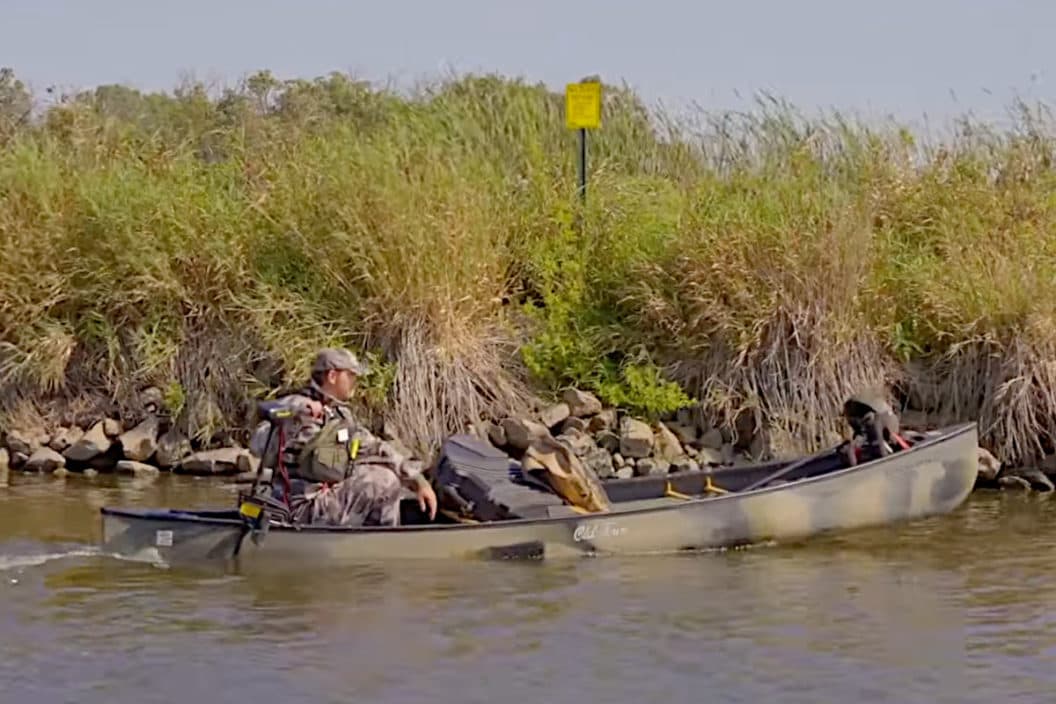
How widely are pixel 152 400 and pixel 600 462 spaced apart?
136 inches

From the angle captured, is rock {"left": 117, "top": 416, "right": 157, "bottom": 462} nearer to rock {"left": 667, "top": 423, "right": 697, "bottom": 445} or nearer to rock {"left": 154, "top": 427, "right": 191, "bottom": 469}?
rock {"left": 154, "top": 427, "right": 191, "bottom": 469}

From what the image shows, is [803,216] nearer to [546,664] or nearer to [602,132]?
[602,132]

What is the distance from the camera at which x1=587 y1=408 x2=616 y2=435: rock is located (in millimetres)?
13773

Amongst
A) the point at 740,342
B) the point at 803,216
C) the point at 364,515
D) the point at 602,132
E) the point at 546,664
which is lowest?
the point at 546,664

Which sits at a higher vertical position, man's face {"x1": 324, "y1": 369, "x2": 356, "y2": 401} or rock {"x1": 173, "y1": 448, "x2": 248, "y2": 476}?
man's face {"x1": 324, "y1": 369, "x2": 356, "y2": 401}

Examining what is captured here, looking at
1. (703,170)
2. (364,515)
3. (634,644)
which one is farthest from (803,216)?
(634,644)

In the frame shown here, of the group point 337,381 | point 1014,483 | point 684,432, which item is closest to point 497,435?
point 684,432

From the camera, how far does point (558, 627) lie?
9484 mm

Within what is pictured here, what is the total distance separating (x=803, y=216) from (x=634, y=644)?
19.1ft

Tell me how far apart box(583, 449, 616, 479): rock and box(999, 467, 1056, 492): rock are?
268cm

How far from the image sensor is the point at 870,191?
595 inches

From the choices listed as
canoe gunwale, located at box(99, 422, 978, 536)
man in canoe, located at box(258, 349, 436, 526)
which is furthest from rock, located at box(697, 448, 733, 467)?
man in canoe, located at box(258, 349, 436, 526)

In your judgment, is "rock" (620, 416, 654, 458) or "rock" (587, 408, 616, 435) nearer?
"rock" (620, 416, 654, 458)

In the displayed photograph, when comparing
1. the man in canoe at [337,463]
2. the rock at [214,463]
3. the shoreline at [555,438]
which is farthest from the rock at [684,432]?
the man in canoe at [337,463]
